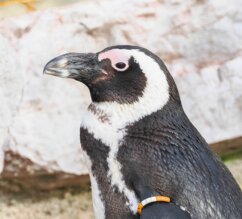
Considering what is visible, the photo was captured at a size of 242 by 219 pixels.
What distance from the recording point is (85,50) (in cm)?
283

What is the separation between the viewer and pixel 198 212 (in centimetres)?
190

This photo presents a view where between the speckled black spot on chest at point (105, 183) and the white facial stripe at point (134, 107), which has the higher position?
the white facial stripe at point (134, 107)

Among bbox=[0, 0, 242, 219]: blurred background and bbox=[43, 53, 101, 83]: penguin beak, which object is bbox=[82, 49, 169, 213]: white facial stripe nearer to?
bbox=[43, 53, 101, 83]: penguin beak

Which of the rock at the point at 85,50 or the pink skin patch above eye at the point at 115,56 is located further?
the rock at the point at 85,50

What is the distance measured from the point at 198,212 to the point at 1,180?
1.01 m

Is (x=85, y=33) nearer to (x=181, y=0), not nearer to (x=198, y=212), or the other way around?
(x=181, y=0)

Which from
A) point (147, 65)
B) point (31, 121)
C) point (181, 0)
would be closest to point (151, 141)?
point (147, 65)

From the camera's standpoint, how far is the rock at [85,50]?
8.96 ft

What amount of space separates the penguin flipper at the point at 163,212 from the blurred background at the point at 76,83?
0.86 meters

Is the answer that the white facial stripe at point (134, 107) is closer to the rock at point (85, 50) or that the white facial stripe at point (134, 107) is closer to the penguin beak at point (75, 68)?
the penguin beak at point (75, 68)

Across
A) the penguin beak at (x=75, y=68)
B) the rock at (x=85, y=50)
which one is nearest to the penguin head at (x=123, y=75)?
the penguin beak at (x=75, y=68)

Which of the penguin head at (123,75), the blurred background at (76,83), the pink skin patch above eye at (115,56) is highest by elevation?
the pink skin patch above eye at (115,56)

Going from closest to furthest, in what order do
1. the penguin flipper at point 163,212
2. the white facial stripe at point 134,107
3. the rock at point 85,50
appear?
the penguin flipper at point 163,212, the white facial stripe at point 134,107, the rock at point 85,50

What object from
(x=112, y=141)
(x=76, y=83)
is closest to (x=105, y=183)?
(x=112, y=141)
